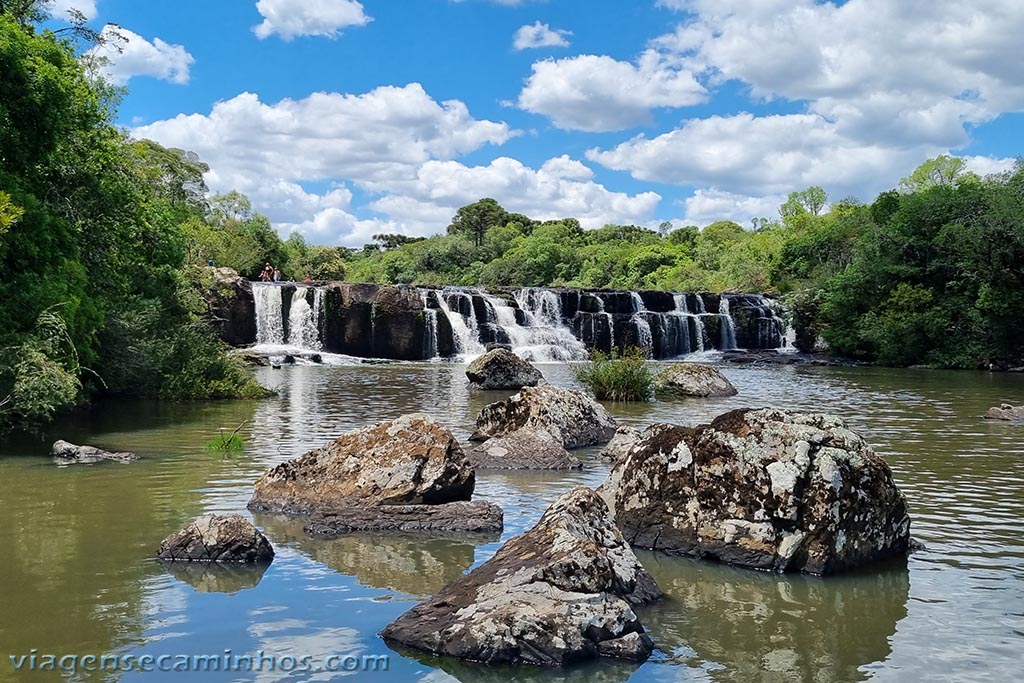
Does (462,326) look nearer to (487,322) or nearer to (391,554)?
(487,322)

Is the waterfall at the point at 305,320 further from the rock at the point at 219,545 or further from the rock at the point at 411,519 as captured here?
the rock at the point at 219,545

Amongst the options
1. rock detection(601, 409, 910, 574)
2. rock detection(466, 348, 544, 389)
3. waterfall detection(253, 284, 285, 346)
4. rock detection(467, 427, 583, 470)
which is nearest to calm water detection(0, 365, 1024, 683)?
rock detection(601, 409, 910, 574)

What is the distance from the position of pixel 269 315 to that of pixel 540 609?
40.1 meters

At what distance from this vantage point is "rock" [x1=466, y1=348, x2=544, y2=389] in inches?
1100

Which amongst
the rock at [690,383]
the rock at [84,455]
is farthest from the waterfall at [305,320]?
the rock at [84,455]

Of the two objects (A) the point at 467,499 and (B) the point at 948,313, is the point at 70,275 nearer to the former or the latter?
(A) the point at 467,499

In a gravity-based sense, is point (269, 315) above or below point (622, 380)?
above

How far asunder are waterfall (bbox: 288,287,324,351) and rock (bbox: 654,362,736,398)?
22.9 metres

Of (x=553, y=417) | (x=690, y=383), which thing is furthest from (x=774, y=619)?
(x=690, y=383)

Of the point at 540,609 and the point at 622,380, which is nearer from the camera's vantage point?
the point at 540,609

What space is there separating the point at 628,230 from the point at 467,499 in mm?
112630

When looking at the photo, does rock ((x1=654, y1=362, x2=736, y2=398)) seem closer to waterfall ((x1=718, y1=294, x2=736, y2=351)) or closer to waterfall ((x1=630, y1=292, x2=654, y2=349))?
waterfall ((x1=630, y1=292, x2=654, y2=349))

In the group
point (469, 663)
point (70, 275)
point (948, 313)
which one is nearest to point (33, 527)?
point (469, 663)

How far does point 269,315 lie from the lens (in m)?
44.4
